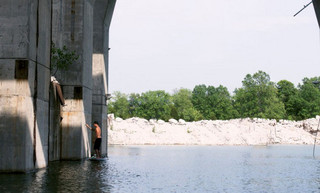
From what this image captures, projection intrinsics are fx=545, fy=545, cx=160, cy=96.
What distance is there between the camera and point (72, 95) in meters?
26.4

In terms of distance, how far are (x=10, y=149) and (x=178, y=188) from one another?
6.61 metres

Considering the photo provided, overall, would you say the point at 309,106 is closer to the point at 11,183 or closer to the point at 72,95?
the point at 72,95

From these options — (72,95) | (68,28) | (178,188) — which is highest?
(68,28)

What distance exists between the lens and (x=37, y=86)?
1923 cm

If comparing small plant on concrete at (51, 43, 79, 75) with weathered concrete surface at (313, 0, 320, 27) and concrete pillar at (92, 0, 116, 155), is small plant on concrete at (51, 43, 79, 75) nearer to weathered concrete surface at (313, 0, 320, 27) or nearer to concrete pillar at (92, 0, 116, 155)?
concrete pillar at (92, 0, 116, 155)

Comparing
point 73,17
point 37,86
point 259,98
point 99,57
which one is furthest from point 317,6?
point 259,98

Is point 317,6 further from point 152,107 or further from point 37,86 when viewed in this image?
point 152,107

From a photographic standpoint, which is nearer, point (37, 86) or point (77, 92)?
point (37, 86)

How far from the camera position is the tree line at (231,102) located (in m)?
107

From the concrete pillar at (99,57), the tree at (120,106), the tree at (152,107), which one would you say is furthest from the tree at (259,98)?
the concrete pillar at (99,57)

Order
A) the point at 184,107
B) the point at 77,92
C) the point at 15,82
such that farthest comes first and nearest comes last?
the point at 184,107 < the point at 77,92 < the point at 15,82

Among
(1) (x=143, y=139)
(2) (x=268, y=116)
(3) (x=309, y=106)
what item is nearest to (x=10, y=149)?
(1) (x=143, y=139)

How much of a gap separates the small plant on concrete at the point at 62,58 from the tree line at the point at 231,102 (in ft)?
264

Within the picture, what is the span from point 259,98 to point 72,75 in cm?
8463
